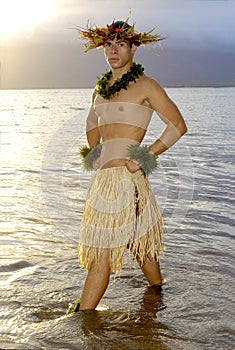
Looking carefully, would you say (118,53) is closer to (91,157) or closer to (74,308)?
(91,157)

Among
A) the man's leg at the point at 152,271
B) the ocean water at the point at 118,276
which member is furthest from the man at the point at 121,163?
the ocean water at the point at 118,276

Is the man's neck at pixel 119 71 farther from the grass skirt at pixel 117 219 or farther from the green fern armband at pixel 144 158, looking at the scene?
the grass skirt at pixel 117 219

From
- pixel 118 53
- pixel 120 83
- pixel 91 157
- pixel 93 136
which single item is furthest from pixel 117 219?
pixel 118 53

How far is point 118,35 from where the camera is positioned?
4.80 metres

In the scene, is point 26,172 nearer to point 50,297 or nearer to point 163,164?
point 163,164

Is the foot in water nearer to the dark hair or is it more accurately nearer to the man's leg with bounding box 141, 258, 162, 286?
the man's leg with bounding box 141, 258, 162, 286

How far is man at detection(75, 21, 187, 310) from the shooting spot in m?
4.73

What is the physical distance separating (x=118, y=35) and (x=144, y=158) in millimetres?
1049

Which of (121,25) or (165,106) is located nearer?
(165,106)

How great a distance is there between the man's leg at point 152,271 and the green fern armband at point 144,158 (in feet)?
2.95

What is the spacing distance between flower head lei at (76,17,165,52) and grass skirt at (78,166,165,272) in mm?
1075

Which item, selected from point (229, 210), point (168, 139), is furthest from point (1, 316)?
point (229, 210)

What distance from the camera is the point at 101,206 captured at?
15.8 ft

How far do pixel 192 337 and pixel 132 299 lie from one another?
92 centimetres
